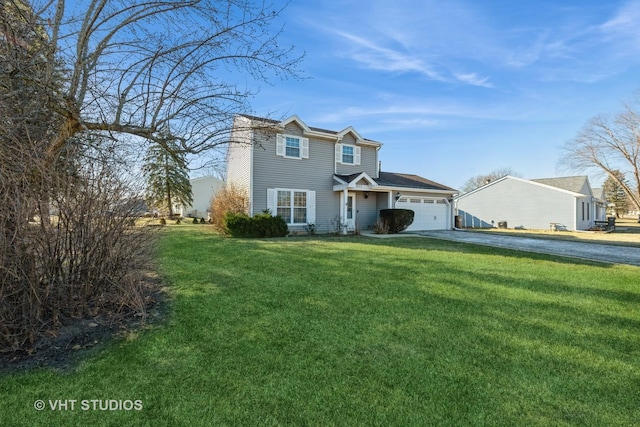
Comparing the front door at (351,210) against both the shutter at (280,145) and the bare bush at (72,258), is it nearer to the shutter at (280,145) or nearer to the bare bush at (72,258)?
the shutter at (280,145)

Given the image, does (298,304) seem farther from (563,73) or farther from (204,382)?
(563,73)

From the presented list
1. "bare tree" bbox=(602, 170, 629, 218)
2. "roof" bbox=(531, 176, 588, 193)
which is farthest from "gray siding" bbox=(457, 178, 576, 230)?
"bare tree" bbox=(602, 170, 629, 218)

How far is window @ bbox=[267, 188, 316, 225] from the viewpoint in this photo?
1548 centimetres

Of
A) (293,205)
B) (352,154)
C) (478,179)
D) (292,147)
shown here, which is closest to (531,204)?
(352,154)

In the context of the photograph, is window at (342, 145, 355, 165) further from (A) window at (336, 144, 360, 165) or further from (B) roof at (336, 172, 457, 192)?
(B) roof at (336, 172, 457, 192)

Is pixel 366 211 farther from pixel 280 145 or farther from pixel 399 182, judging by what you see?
pixel 280 145

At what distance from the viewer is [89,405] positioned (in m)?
2.47

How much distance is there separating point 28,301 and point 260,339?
7.88ft

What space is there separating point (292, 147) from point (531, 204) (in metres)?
22.5

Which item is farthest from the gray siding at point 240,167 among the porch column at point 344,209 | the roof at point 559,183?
the roof at point 559,183

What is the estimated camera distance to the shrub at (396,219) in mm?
16969

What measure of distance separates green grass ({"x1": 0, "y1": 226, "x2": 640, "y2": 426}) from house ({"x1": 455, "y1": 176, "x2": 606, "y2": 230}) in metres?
21.1

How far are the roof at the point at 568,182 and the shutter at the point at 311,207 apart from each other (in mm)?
22986

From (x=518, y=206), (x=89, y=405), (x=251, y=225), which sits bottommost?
(x=89, y=405)
